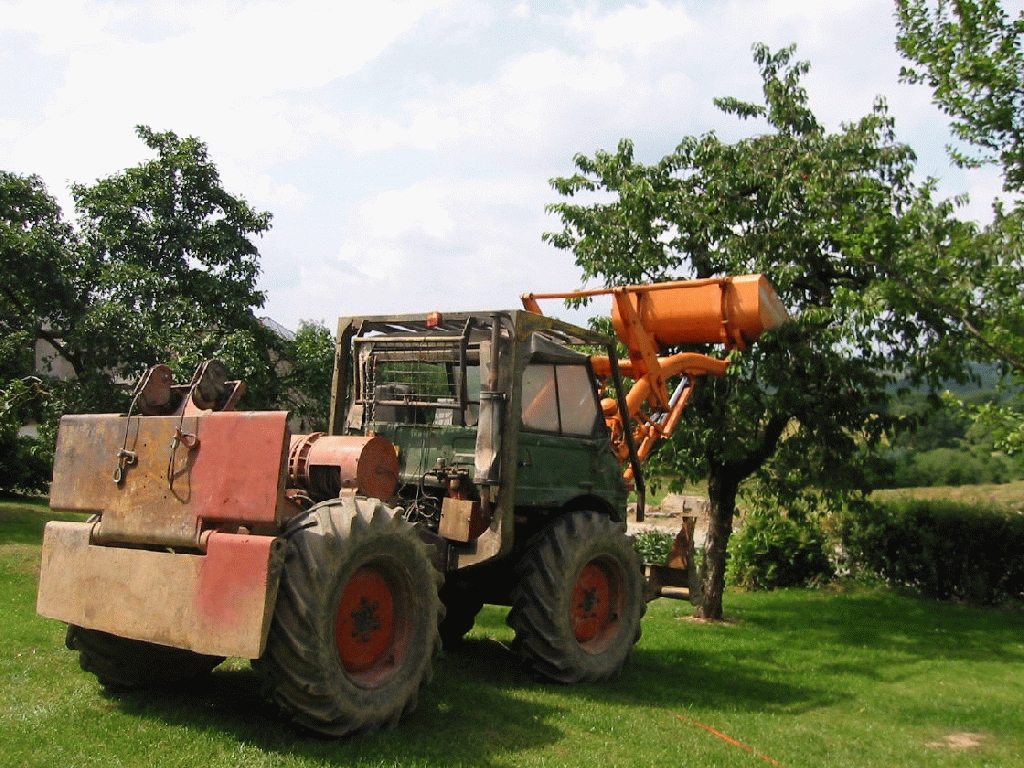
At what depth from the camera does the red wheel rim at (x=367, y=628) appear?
6.21 meters

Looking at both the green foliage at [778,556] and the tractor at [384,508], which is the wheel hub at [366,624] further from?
the green foliage at [778,556]

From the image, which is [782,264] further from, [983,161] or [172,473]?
[172,473]

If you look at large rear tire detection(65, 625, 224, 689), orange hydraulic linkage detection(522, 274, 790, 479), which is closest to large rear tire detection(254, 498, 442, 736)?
large rear tire detection(65, 625, 224, 689)

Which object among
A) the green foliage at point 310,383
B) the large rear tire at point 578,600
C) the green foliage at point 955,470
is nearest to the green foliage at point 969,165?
the large rear tire at point 578,600

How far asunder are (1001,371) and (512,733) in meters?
7.01

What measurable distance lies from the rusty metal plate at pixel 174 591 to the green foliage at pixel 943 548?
40.0ft

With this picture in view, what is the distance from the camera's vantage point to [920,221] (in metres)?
10.0

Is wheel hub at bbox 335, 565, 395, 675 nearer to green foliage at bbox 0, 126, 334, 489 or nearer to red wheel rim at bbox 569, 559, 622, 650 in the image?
red wheel rim at bbox 569, 559, 622, 650

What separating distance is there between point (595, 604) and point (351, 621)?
3.01 meters

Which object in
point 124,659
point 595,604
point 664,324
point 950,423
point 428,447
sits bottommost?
point 124,659

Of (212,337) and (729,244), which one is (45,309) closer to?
(212,337)

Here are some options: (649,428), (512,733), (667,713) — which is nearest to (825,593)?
(649,428)

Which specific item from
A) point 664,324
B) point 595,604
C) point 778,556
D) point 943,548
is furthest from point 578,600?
point 778,556

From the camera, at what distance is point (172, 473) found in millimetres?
6059
